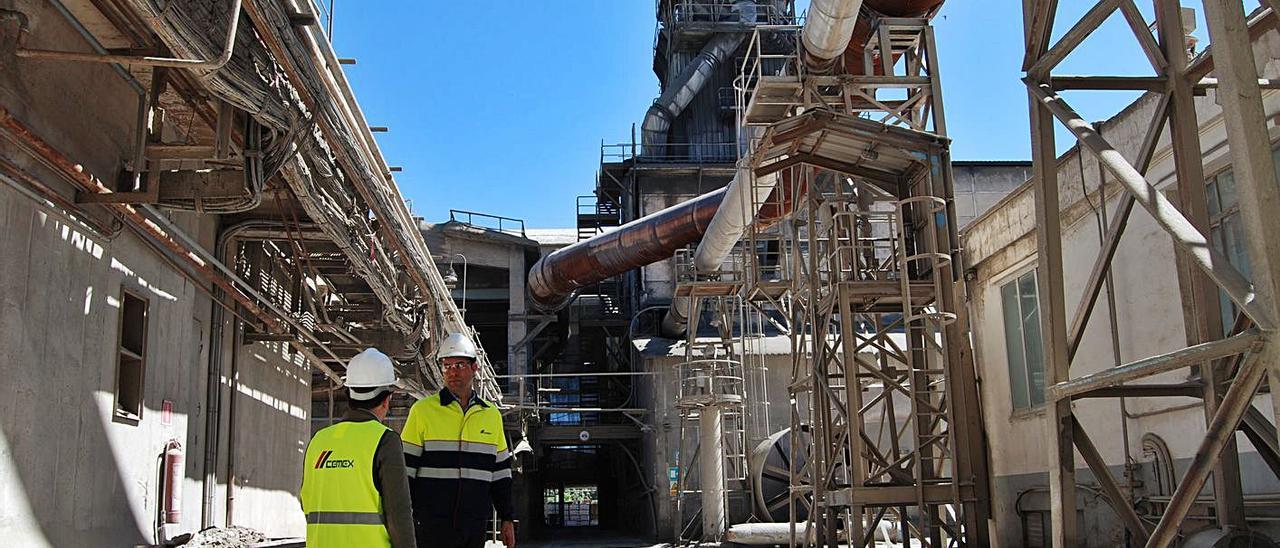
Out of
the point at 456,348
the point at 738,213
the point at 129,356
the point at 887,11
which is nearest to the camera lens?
the point at 456,348

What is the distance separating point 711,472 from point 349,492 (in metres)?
15.9

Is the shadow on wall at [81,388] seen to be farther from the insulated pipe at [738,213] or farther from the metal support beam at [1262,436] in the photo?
the metal support beam at [1262,436]

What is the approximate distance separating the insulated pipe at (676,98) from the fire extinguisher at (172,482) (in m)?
22.5

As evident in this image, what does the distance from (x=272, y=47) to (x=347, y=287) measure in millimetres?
8107

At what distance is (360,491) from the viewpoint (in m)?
4.13

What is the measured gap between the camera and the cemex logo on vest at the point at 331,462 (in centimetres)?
415

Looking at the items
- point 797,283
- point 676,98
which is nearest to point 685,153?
point 676,98

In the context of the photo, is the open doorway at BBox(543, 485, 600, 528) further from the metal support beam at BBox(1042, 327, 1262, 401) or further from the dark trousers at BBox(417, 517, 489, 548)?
the metal support beam at BBox(1042, 327, 1262, 401)

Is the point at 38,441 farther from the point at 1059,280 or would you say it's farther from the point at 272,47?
the point at 1059,280

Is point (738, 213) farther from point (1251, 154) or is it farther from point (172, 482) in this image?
point (1251, 154)

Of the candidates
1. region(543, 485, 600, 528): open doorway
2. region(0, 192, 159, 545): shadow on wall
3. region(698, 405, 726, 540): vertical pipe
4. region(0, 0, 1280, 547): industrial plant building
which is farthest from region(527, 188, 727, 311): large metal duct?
region(543, 485, 600, 528): open doorway

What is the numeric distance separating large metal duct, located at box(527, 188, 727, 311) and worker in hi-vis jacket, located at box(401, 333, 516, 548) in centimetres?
1593

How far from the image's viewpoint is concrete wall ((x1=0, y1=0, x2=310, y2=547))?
680cm

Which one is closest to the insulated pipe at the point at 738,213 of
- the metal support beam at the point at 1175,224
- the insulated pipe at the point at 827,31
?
the insulated pipe at the point at 827,31
